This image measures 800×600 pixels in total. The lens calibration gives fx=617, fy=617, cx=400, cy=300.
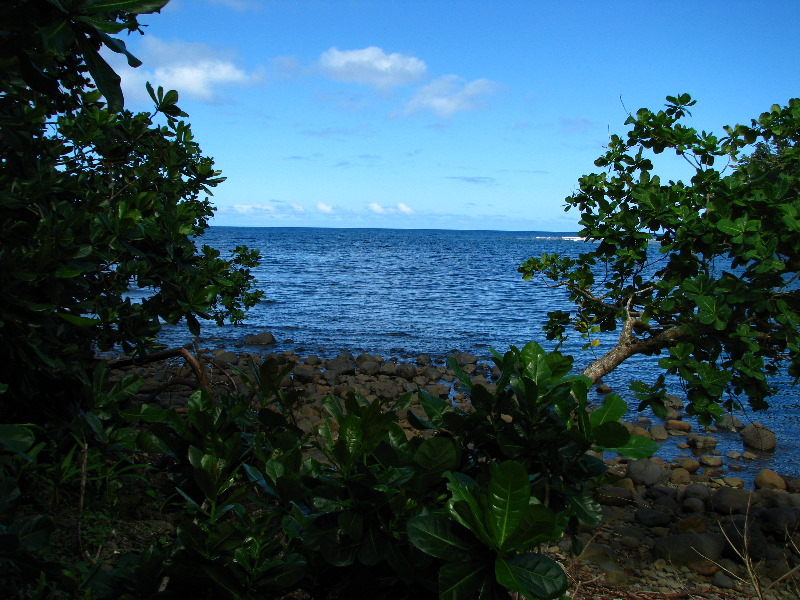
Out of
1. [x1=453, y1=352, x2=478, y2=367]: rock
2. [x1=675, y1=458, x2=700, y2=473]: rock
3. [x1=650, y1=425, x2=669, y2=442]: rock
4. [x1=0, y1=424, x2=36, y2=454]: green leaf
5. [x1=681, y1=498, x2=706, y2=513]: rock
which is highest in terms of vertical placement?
[x1=0, y1=424, x2=36, y2=454]: green leaf

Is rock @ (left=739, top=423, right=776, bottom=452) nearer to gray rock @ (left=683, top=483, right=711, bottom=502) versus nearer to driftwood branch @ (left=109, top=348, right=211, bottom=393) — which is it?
gray rock @ (left=683, top=483, right=711, bottom=502)

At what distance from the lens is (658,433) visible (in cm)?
1038

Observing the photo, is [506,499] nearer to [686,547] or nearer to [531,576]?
[531,576]

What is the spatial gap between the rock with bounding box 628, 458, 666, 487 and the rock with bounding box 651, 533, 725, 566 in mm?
2120

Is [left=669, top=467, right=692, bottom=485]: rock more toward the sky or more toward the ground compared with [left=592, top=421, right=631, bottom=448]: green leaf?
more toward the ground

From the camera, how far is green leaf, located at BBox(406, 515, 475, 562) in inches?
60.6

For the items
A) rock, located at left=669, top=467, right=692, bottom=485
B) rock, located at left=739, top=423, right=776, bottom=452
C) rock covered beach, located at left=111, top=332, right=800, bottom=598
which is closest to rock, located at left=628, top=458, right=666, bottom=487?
rock covered beach, located at left=111, top=332, right=800, bottom=598

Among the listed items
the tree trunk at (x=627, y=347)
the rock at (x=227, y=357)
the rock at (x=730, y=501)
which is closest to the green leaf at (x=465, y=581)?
the tree trunk at (x=627, y=347)

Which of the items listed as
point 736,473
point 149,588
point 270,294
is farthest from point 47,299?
point 270,294

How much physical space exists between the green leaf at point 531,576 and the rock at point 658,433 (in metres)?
9.63

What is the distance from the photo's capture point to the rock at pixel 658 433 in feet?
33.6

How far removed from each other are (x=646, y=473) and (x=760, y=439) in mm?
3291

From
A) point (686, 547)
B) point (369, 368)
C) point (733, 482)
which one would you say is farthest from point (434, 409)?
point (369, 368)

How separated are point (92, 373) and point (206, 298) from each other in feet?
2.61
